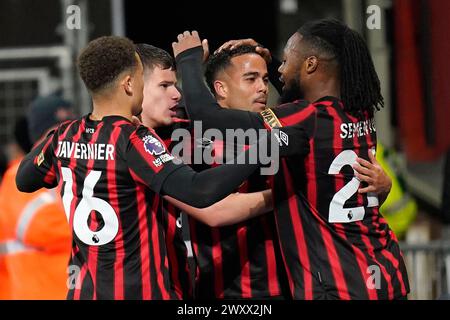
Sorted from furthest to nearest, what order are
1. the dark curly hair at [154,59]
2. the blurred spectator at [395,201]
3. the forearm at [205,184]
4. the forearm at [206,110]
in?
the blurred spectator at [395,201] → the dark curly hair at [154,59] → the forearm at [206,110] → the forearm at [205,184]

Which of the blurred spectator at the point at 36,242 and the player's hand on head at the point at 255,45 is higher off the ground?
the player's hand on head at the point at 255,45

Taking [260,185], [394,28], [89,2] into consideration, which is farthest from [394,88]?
[260,185]

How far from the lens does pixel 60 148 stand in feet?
12.4

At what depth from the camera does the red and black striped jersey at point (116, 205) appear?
3.60 metres

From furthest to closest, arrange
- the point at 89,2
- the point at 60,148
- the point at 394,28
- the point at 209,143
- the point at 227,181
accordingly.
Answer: the point at 394,28
the point at 89,2
the point at 209,143
the point at 60,148
the point at 227,181

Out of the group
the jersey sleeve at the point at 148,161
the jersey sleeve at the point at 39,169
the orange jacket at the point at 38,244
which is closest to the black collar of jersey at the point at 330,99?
the jersey sleeve at the point at 148,161

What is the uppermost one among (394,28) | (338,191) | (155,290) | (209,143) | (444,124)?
(394,28)

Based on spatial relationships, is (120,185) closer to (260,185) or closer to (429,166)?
(260,185)

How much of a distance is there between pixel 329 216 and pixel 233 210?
16.2 inches

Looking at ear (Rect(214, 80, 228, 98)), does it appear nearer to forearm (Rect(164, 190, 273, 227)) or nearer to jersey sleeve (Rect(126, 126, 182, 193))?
forearm (Rect(164, 190, 273, 227))

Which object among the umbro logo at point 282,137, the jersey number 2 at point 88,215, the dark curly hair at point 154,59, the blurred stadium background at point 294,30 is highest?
the blurred stadium background at point 294,30

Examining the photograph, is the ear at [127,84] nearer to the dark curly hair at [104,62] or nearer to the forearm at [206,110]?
the dark curly hair at [104,62]

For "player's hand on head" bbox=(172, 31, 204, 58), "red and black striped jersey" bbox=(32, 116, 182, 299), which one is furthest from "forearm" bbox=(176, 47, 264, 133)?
"red and black striped jersey" bbox=(32, 116, 182, 299)

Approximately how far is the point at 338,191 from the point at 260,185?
0.42 metres
